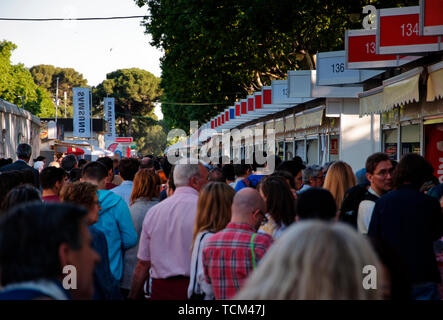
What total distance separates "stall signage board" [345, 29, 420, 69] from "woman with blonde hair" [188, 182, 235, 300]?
6.68m

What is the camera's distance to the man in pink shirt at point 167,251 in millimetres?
4715

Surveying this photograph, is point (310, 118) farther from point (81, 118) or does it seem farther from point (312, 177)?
point (81, 118)

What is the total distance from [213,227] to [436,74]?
5.44m

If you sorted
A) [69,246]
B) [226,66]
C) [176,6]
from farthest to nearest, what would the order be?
[226,66], [176,6], [69,246]

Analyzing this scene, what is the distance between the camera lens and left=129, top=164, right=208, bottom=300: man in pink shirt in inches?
186

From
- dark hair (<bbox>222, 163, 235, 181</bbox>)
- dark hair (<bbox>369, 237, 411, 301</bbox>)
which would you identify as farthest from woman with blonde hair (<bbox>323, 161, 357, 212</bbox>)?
dark hair (<bbox>369, 237, 411, 301</bbox>)

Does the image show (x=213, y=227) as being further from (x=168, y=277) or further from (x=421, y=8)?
(x=421, y=8)

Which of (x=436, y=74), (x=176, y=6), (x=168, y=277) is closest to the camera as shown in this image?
(x=168, y=277)

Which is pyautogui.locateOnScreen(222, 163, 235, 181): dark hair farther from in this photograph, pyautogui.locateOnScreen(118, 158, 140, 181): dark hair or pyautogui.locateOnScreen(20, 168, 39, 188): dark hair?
pyautogui.locateOnScreen(20, 168, 39, 188): dark hair

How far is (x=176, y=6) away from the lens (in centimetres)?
2175

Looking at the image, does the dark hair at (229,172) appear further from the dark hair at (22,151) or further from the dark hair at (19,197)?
the dark hair at (19,197)

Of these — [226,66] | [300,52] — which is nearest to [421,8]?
[300,52]

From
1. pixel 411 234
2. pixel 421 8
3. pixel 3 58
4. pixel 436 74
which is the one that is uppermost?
pixel 3 58

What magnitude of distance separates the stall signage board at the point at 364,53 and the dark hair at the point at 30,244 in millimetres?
8994
